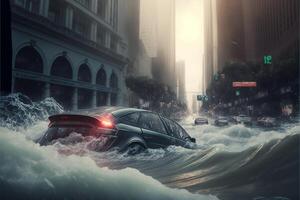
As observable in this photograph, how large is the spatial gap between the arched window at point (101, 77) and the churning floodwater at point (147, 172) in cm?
3801

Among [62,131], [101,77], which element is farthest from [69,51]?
[62,131]

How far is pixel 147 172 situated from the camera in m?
4.16

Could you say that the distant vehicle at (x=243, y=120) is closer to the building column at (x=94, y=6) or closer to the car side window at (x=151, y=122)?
the building column at (x=94, y=6)

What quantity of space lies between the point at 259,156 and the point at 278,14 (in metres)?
50.1

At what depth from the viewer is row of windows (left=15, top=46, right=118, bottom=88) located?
92.9ft

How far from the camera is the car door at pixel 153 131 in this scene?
5371 mm

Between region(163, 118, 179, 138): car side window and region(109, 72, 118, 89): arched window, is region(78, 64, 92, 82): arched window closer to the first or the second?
region(109, 72, 118, 89): arched window

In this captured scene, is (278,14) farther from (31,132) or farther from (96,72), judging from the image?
(31,132)

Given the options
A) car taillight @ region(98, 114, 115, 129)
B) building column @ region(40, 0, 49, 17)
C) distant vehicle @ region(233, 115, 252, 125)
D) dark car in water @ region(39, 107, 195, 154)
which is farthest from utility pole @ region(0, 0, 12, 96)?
building column @ region(40, 0, 49, 17)

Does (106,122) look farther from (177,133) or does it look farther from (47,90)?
(47,90)

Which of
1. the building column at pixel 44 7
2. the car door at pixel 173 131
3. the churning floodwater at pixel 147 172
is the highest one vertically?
the building column at pixel 44 7

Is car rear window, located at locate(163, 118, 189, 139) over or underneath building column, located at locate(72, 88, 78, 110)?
underneath

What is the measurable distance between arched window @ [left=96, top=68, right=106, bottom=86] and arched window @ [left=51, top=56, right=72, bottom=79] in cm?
774

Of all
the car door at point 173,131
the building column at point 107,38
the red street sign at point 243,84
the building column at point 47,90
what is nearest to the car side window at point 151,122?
the car door at point 173,131
